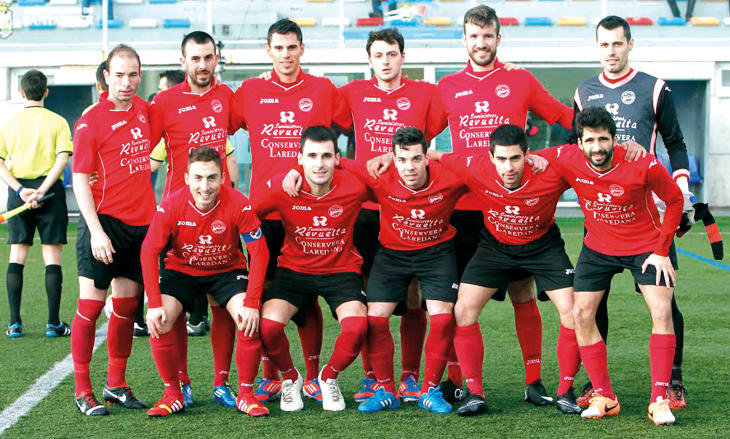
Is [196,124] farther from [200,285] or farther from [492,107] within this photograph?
[492,107]

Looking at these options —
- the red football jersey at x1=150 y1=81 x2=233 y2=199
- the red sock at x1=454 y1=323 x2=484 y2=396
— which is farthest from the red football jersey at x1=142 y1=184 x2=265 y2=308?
the red sock at x1=454 y1=323 x2=484 y2=396

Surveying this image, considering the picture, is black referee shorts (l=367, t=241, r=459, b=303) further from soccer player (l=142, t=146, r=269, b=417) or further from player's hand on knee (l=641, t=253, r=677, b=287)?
player's hand on knee (l=641, t=253, r=677, b=287)

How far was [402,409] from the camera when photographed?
4.63m

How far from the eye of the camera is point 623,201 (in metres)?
4.40

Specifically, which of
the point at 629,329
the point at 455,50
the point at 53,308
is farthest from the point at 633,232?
the point at 455,50

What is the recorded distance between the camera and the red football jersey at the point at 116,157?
455 cm

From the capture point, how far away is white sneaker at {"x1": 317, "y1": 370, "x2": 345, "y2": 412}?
181 inches

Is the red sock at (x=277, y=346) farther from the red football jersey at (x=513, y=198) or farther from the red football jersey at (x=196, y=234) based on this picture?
the red football jersey at (x=513, y=198)

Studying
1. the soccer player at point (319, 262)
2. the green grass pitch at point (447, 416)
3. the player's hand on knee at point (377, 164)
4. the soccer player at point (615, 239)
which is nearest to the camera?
the green grass pitch at point (447, 416)

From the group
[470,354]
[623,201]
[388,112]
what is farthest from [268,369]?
[623,201]

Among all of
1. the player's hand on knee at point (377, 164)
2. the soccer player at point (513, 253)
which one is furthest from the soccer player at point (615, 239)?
the player's hand on knee at point (377, 164)

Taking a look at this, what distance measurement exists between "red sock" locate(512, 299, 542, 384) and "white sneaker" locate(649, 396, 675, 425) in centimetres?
65

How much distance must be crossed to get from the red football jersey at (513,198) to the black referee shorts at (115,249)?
159 centimetres

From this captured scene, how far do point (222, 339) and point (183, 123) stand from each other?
3.67 feet
